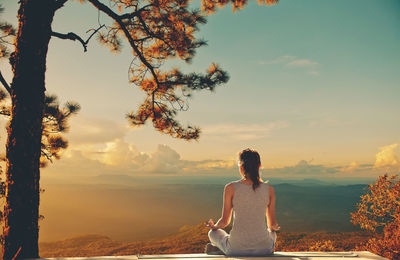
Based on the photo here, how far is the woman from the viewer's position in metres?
2.17

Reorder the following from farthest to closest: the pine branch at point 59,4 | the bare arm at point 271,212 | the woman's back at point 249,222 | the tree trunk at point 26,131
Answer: the pine branch at point 59,4, the tree trunk at point 26,131, the bare arm at point 271,212, the woman's back at point 249,222

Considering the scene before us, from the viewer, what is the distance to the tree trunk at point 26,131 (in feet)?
9.29

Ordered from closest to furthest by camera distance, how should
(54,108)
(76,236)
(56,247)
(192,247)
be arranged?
(54,108) < (192,247) < (56,247) < (76,236)

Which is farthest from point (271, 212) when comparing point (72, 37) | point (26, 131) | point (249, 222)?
point (72, 37)

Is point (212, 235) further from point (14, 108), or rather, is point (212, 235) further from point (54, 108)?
point (54, 108)

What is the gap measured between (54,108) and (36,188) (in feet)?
6.41

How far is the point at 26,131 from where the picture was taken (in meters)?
2.96

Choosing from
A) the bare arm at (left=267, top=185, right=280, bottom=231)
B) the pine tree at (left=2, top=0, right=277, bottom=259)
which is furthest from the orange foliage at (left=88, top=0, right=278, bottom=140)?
the bare arm at (left=267, top=185, right=280, bottom=231)

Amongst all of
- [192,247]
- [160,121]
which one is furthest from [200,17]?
[192,247]

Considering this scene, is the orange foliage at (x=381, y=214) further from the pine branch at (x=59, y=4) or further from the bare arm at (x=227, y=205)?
the pine branch at (x=59, y=4)

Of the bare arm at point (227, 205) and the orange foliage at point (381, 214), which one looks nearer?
the bare arm at point (227, 205)

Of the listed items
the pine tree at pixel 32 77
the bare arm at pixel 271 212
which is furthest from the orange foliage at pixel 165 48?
the bare arm at pixel 271 212

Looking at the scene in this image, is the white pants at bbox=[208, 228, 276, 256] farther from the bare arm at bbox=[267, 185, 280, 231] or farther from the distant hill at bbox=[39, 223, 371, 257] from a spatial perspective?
the distant hill at bbox=[39, 223, 371, 257]

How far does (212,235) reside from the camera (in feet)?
8.00
